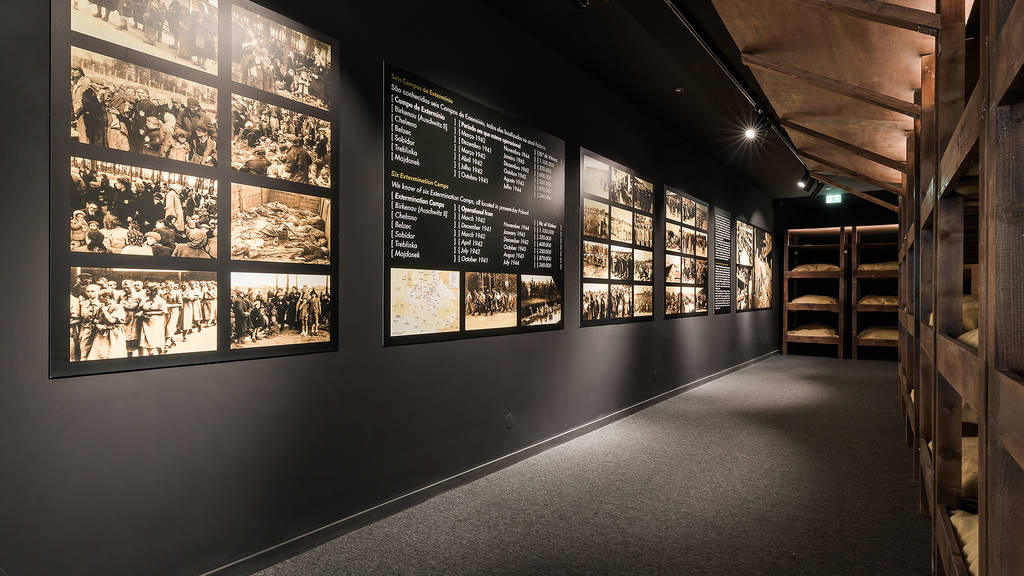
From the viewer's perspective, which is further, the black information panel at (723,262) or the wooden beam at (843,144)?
the black information panel at (723,262)

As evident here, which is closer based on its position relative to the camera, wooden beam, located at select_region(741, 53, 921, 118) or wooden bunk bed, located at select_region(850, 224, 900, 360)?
wooden beam, located at select_region(741, 53, 921, 118)

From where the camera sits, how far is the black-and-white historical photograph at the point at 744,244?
29.3ft

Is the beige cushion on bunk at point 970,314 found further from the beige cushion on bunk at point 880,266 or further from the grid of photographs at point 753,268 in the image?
the beige cushion on bunk at point 880,266

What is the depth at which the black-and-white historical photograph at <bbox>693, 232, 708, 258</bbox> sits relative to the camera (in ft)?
23.7

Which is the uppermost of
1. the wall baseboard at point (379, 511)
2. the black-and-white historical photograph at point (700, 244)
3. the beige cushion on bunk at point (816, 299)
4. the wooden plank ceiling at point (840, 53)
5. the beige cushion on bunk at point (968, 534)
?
the wooden plank ceiling at point (840, 53)

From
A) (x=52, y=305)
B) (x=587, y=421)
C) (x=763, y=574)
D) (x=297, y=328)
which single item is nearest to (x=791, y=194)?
(x=587, y=421)

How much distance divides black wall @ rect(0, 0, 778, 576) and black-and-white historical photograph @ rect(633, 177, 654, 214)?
896 millimetres

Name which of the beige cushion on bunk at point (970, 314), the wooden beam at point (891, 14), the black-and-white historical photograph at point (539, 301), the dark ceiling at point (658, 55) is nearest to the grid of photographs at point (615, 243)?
the black-and-white historical photograph at point (539, 301)

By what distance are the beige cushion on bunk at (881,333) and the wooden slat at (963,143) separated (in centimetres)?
981

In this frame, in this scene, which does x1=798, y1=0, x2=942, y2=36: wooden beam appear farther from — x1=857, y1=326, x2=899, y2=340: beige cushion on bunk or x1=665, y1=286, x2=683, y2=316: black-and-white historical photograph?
x1=857, y1=326, x2=899, y2=340: beige cushion on bunk

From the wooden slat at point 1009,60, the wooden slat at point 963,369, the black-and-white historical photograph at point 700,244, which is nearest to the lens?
the wooden slat at point 1009,60

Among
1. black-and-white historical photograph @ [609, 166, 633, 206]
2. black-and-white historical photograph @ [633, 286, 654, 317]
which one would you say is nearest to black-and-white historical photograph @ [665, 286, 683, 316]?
black-and-white historical photograph @ [633, 286, 654, 317]

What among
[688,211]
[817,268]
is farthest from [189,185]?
[817,268]

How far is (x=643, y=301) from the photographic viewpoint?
19.3ft
